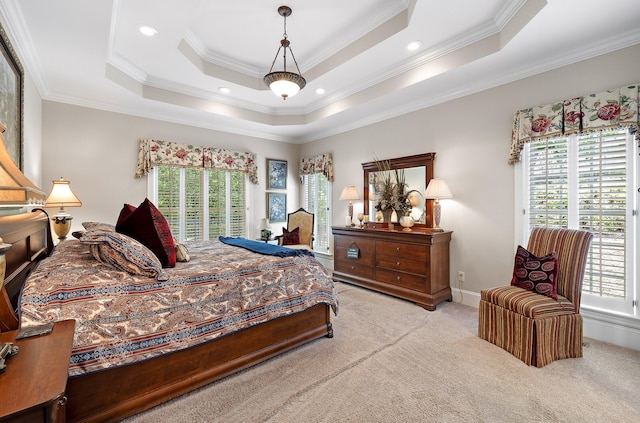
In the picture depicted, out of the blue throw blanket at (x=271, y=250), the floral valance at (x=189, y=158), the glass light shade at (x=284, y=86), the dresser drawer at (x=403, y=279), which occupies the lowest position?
the dresser drawer at (x=403, y=279)

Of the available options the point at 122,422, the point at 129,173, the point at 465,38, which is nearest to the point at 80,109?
the point at 129,173

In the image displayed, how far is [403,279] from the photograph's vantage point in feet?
12.2

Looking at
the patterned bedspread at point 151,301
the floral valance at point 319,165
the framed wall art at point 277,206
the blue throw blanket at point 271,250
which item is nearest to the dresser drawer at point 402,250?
the blue throw blanket at point 271,250

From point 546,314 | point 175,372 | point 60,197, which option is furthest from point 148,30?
point 546,314

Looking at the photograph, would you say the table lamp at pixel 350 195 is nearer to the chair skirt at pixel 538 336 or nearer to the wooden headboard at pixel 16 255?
the chair skirt at pixel 538 336

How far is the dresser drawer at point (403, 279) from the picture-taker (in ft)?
11.6

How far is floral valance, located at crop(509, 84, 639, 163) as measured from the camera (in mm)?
2479

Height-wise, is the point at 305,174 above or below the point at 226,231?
above

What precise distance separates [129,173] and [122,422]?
137 inches

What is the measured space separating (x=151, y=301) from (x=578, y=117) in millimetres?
3805

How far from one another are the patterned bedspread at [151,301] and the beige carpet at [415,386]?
15.8 inches

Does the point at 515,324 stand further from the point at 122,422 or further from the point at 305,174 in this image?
the point at 305,174

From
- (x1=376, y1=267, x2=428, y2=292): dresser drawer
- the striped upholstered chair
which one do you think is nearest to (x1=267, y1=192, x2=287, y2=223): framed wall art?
(x1=376, y1=267, x2=428, y2=292): dresser drawer

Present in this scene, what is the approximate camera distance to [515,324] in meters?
2.38
